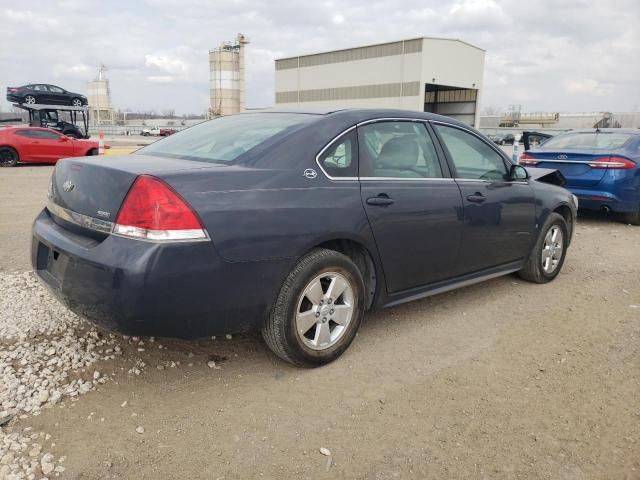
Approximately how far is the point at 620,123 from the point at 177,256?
78319 mm

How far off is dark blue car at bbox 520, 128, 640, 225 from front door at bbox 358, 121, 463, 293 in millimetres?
5062

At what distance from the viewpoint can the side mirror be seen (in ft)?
14.8

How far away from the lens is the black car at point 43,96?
85.0 feet

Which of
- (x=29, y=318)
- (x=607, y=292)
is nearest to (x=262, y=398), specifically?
(x=29, y=318)

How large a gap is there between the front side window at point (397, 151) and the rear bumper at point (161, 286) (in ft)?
3.33

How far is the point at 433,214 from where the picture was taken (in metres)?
3.69

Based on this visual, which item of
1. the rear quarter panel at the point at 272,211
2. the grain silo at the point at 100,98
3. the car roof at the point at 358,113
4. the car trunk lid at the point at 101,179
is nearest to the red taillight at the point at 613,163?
the car roof at the point at 358,113

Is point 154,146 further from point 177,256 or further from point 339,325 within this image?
point 339,325

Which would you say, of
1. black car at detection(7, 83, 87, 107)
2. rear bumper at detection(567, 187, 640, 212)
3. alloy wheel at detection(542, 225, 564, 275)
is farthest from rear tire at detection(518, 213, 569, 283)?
black car at detection(7, 83, 87, 107)

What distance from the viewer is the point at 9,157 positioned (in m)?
15.4

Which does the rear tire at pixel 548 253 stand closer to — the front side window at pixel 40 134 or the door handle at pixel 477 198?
the door handle at pixel 477 198

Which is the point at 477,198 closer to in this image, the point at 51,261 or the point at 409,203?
the point at 409,203

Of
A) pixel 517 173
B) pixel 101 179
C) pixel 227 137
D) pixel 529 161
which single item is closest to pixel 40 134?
pixel 529 161

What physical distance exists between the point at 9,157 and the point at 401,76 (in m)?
33.3
